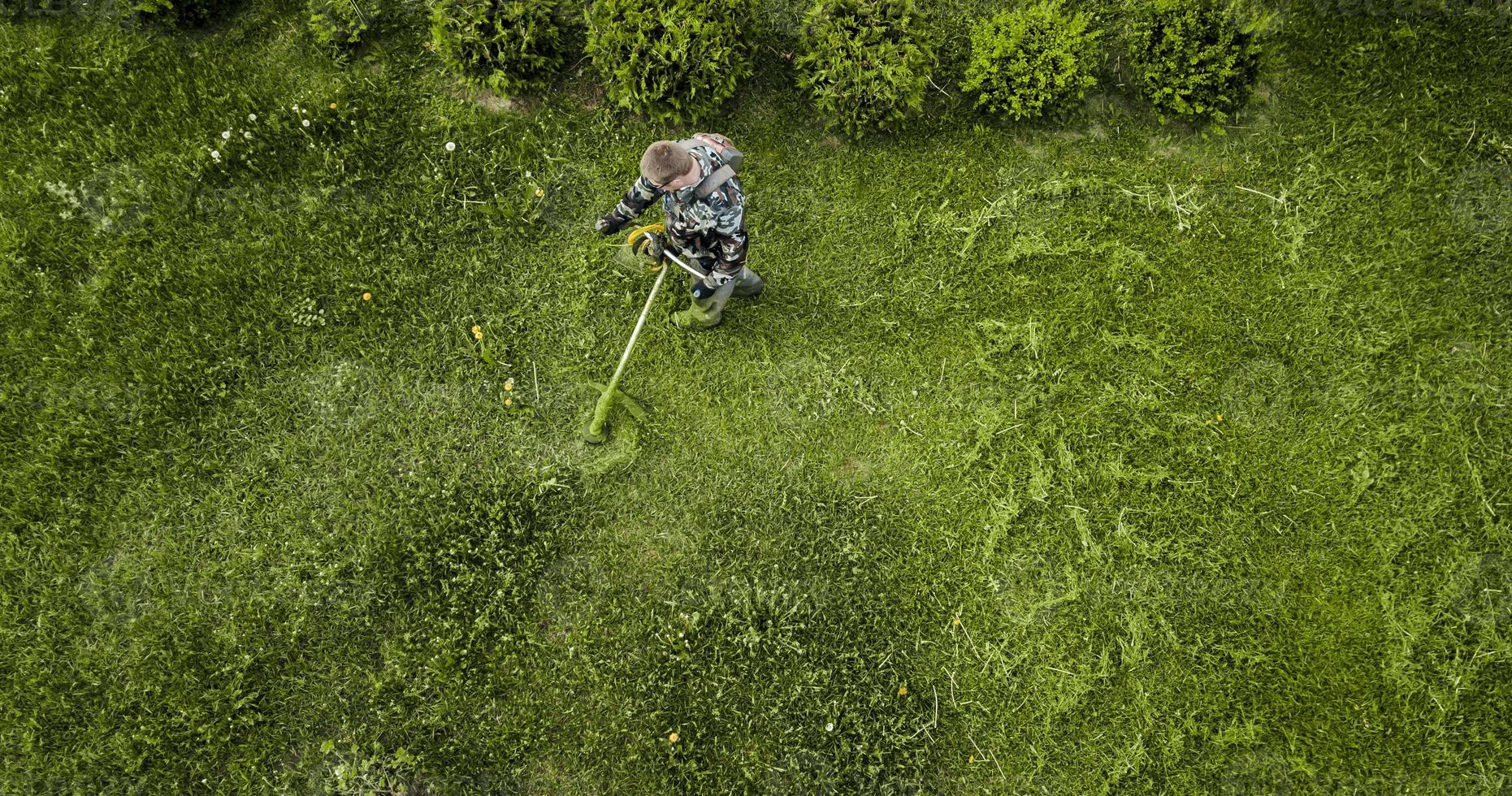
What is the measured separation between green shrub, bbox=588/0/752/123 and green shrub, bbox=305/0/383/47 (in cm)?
183

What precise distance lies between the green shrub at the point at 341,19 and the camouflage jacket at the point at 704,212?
316 centimetres

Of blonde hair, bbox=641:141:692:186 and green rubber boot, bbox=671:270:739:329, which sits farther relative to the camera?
green rubber boot, bbox=671:270:739:329

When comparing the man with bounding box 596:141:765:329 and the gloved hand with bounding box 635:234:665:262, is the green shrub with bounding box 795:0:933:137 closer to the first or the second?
the man with bounding box 596:141:765:329

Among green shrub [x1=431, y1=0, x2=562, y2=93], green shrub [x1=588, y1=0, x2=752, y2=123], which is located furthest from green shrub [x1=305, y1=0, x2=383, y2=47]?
green shrub [x1=588, y1=0, x2=752, y2=123]

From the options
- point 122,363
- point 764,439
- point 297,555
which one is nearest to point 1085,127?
point 764,439

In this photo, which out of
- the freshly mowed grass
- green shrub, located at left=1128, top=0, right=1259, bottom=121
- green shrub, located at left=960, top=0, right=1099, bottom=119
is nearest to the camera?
the freshly mowed grass

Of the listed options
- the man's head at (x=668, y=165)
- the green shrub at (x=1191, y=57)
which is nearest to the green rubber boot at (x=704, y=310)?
the man's head at (x=668, y=165)

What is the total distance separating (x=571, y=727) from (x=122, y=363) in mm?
4068

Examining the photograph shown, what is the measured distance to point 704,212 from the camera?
13.9 ft

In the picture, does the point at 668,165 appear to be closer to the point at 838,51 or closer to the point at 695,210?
the point at 695,210

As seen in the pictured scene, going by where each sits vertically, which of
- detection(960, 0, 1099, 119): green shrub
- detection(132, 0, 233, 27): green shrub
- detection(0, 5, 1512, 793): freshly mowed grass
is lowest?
detection(0, 5, 1512, 793): freshly mowed grass

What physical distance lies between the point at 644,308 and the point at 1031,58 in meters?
3.60

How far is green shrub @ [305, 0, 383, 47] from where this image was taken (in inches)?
219

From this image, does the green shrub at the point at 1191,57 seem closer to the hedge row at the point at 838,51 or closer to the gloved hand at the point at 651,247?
the hedge row at the point at 838,51
